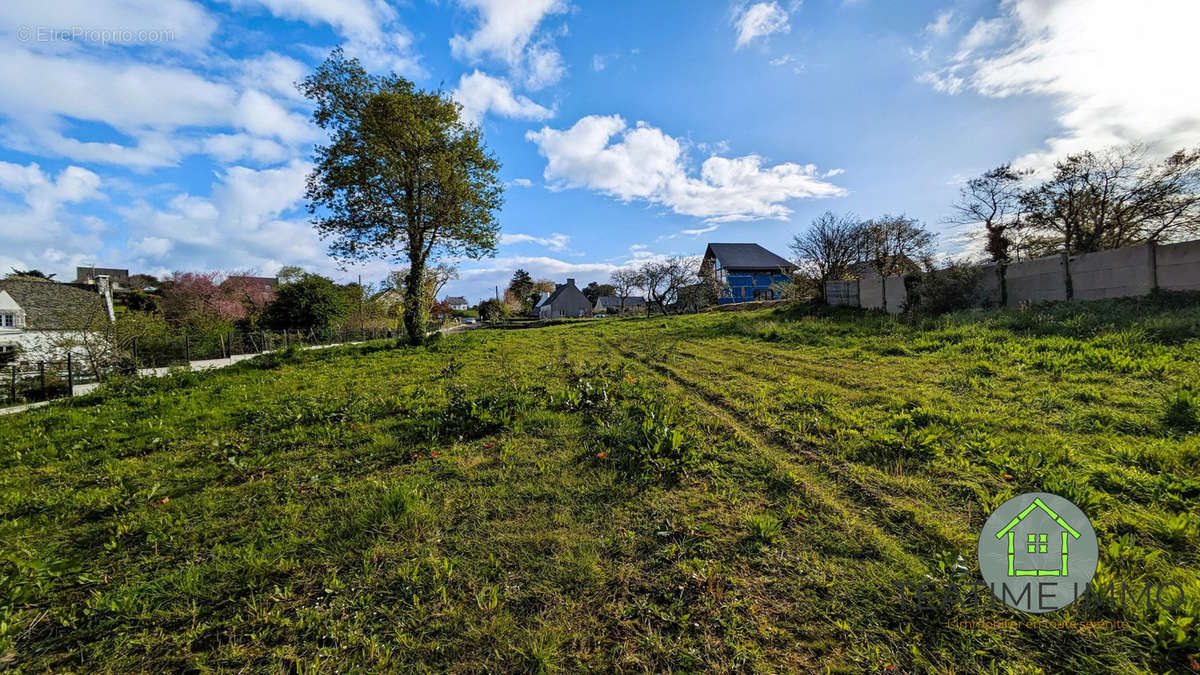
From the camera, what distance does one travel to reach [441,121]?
1520cm

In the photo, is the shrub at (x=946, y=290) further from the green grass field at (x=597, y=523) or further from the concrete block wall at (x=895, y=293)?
the green grass field at (x=597, y=523)

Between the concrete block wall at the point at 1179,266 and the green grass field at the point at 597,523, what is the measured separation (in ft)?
13.2

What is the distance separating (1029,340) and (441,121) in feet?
62.5

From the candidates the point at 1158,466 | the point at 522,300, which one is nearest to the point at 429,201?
the point at 1158,466

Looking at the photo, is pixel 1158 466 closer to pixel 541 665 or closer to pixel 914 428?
pixel 914 428

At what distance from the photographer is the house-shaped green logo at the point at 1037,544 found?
225 centimetres

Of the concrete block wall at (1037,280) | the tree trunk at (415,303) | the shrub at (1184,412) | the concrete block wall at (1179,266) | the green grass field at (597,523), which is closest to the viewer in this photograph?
the green grass field at (597,523)

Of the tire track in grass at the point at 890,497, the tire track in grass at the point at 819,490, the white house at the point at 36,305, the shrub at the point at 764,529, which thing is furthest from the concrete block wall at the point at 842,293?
the white house at the point at 36,305

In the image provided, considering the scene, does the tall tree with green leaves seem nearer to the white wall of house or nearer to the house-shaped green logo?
the white wall of house

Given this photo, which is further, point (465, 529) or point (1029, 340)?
point (1029, 340)

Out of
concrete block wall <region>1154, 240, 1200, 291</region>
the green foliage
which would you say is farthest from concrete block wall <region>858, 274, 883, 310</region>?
the green foliage

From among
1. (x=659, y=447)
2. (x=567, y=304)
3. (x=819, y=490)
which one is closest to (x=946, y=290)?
(x=819, y=490)

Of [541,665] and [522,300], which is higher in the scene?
[522,300]

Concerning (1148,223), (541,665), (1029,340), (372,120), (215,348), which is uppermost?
(372,120)
